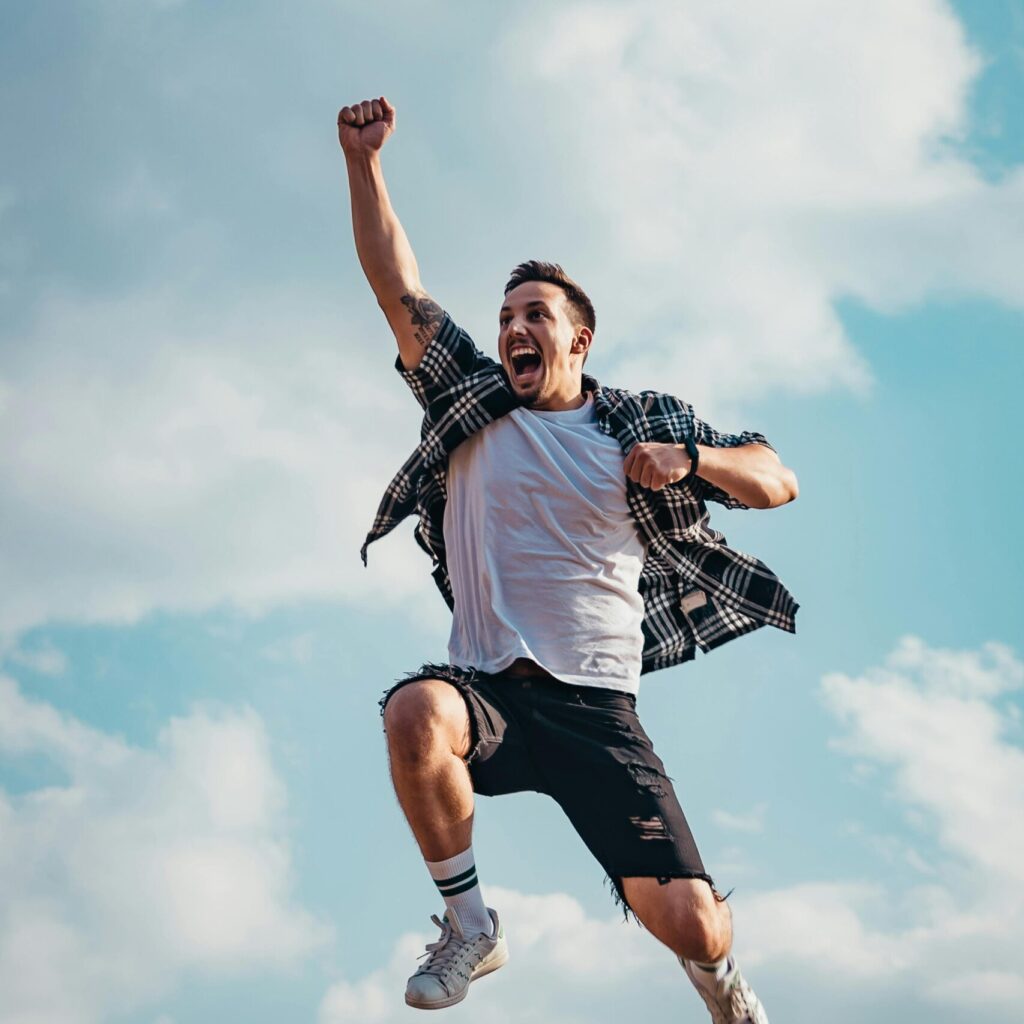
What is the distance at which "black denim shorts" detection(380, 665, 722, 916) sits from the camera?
5180 millimetres

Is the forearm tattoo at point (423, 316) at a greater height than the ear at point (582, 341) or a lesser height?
lesser

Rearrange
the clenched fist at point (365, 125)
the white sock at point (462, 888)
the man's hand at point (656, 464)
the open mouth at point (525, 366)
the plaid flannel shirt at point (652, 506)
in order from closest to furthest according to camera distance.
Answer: the white sock at point (462, 888) < the man's hand at point (656, 464) < the plaid flannel shirt at point (652, 506) < the open mouth at point (525, 366) < the clenched fist at point (365, 125)

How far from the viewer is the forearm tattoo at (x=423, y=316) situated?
602 cm

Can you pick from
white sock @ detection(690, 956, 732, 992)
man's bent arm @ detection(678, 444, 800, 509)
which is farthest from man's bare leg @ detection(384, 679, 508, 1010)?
man's bent arm @ detection(678, 444, 800, 509)

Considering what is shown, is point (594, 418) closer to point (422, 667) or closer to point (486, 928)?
point (422, 667)

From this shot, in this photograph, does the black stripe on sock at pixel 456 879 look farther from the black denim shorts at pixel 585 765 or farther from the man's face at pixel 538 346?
the man's face at pixel 538 346

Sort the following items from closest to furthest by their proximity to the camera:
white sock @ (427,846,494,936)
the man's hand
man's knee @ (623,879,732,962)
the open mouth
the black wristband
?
man's knee @ (623,879,732,962) → white sock @ (427,846,494,936) → the man's hand → the black wristband → the open mouth

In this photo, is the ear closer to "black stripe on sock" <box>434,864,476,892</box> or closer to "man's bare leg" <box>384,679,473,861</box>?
"man's bare leg" <box>384,679,473,861</box>

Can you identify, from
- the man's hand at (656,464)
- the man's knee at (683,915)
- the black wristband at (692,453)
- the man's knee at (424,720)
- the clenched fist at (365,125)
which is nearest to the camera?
the man's knee at (424,720)

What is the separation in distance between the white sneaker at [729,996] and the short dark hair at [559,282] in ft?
9.28

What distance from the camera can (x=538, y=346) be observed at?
6047 millimetres

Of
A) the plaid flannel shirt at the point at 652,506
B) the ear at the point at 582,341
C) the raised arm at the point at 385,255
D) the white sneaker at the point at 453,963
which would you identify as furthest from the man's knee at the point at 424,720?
the ear at the point at 582,341

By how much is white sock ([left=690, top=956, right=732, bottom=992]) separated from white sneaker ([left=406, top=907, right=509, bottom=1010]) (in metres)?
0.76

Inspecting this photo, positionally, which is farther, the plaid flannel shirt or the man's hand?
the plaid flannel shirt
